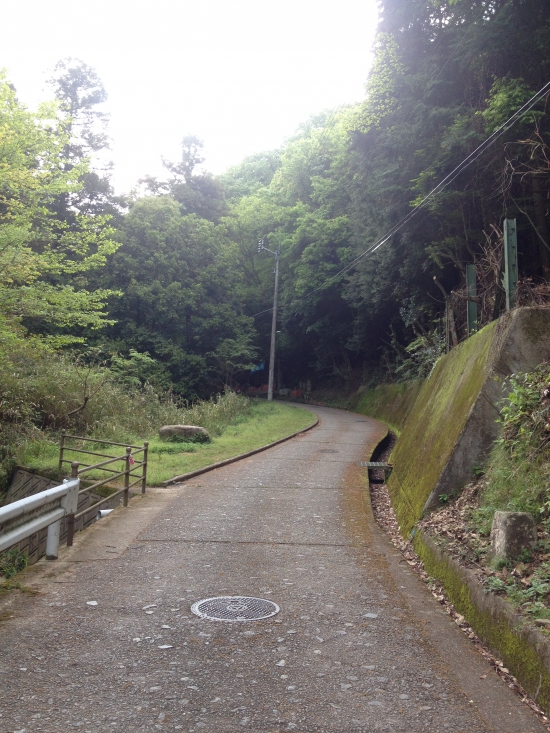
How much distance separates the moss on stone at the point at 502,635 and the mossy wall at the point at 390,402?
14.1 meters

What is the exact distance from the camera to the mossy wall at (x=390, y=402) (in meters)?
23.8

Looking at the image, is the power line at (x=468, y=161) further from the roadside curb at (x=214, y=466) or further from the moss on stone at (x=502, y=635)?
the roadside curb at (x=214, y=466)

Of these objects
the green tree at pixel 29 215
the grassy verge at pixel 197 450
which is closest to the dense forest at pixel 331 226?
the green tree at pixel 29 215

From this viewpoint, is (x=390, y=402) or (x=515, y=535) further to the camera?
(x=390, y=402)

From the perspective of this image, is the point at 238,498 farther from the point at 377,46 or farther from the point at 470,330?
the point at 377,46

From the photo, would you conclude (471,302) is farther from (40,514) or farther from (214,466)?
(40,514)

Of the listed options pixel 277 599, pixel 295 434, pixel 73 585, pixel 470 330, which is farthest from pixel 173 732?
pixel 295 434

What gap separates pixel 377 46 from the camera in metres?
20.9

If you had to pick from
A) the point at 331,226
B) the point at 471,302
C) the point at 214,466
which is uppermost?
the point at 331,226

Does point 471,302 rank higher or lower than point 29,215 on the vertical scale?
lower

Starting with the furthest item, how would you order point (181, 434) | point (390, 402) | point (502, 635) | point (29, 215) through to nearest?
point (390, 402) < point (29, 215) < point (181, 434) < point (502, 635)

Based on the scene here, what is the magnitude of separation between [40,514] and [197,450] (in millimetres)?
9606

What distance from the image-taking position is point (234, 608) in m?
5.17

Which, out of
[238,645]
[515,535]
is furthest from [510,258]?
[238,645]
